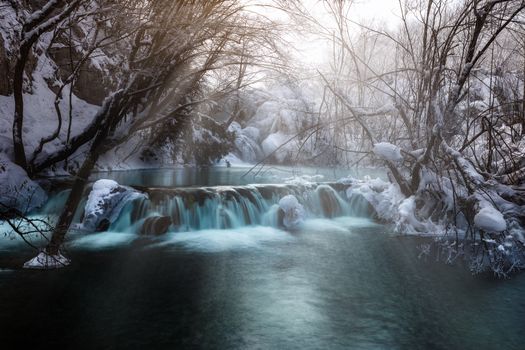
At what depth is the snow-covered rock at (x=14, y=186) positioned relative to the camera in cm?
962

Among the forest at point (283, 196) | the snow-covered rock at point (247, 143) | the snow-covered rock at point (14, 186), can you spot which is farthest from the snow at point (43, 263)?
the snow-covered rock at point (247, 143)

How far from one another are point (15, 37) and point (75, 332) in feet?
42.6

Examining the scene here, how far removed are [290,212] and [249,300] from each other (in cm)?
574

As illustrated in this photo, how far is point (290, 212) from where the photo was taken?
1186 centimetres

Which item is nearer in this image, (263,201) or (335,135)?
(335,135)

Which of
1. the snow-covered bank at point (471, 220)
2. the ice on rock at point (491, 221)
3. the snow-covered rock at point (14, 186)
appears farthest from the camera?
the snow-covered rock at point (14, 186)

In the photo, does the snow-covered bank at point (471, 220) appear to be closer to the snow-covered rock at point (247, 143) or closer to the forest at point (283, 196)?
the forest at point (283, 196)

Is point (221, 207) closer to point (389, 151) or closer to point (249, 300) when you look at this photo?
point (249, 300)

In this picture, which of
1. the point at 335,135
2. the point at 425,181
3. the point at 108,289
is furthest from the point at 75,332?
the point at 425,181

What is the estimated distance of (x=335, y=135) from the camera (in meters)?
7.57

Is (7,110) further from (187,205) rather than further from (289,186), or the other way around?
(289,186)

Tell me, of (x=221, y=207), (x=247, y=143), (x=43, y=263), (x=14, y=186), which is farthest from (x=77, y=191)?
(x=247, y=143)

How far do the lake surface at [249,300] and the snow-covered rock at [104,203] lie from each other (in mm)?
731

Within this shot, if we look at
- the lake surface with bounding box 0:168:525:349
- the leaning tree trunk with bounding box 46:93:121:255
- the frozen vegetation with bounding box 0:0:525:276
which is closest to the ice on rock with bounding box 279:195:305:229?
the frozen vegetation with bounding box 0:0:525:276
